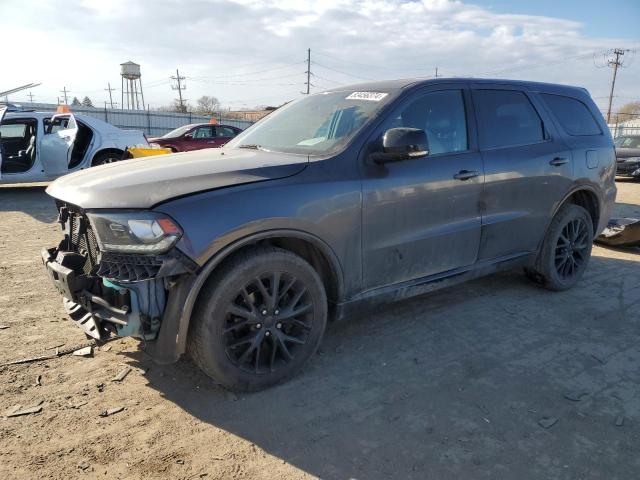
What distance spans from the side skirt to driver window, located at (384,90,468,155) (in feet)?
3.01

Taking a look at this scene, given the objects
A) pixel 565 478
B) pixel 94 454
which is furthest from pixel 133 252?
pixel 565 478

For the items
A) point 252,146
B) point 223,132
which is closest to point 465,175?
point 252,146

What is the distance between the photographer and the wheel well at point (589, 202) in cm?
491

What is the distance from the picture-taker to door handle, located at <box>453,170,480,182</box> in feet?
12.0

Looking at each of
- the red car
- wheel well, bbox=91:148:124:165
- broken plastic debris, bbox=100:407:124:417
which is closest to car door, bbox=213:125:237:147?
the red car

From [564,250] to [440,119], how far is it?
2.01 meters

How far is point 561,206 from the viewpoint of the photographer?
4.65 metres

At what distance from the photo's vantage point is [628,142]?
56.8 feet

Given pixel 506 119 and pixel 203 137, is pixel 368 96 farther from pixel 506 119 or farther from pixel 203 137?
pixel 203 137

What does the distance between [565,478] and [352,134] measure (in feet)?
7.24

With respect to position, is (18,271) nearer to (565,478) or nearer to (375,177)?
(375,177)

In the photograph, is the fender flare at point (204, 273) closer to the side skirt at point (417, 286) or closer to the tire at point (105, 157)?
the side skirt at point (417, 286)

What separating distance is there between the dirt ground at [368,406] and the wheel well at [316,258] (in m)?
0.50

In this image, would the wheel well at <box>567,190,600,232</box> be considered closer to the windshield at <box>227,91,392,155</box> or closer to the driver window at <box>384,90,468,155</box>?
the driver window at <box>384,90,468,155</box>
